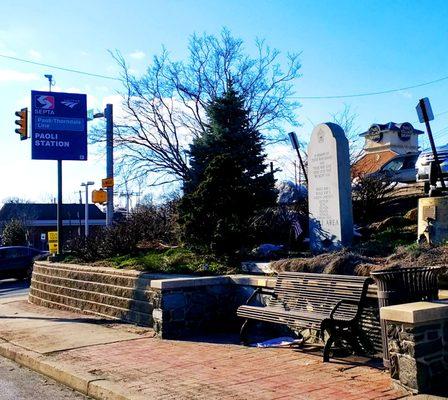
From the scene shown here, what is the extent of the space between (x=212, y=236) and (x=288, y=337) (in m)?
3.15

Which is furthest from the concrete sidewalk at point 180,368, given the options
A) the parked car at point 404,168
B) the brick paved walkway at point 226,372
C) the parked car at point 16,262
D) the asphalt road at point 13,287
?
the parked car at point 16,262

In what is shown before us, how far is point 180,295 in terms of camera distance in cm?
924

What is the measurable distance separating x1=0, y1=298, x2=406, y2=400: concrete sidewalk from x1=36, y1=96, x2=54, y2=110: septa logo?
8507 mm

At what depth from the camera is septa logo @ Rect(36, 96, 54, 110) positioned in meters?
16.9

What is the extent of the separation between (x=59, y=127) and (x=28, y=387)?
11207mm

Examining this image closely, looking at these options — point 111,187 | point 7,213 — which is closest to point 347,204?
point 111,187

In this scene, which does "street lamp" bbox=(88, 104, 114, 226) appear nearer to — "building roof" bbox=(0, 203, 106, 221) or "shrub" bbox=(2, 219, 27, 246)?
"shrub" bbox=(2, 219, 27, 246)

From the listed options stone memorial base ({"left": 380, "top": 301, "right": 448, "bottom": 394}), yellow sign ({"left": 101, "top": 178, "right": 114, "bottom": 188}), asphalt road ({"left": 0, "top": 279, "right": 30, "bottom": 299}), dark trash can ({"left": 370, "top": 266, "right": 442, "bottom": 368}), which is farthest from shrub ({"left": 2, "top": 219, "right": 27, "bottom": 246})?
stone memorial base ({"left": 380, "top": 301, "right": 448, "bottom": 394})

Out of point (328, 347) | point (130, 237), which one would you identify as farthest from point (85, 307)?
point (328, 347)

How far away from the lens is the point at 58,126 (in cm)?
1712

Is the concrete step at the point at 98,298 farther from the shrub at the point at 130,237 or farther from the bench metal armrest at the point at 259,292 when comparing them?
the bench metal armrest at the point at 259,292

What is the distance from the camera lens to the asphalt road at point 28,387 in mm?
6621

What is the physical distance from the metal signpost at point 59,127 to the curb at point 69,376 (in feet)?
28.2

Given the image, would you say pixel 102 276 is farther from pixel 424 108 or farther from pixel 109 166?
pixel 109 166
